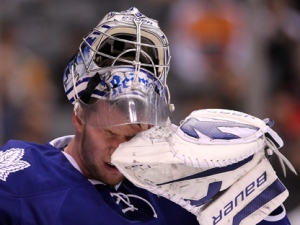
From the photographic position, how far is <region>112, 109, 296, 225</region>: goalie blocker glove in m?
2.07

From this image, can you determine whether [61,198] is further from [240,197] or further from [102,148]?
[240,197]

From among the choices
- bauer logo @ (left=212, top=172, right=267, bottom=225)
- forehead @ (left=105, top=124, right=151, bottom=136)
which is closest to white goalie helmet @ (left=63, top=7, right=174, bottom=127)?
forehead @ (left=105, top=124, right=151, bottom=136)

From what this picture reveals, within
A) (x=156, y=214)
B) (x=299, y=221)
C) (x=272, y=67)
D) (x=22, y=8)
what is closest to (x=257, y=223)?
(x=156, y=214)

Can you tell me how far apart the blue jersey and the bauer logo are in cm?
17

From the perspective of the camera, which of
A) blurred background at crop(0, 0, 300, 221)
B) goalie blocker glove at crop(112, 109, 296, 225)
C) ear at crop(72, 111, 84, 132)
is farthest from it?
blurred background at crop(0, 0, 300, 221)

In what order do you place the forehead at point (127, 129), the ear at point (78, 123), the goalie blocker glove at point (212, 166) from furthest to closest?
1. the ear at point (78, 123)
2. the forehead at point (127, 129)
3. the goalie blocker glove at point (212, 166)

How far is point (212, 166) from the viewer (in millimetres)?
2066

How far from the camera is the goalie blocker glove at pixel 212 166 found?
2.07m

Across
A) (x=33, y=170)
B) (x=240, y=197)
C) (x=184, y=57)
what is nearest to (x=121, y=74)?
(x=33, y=170)

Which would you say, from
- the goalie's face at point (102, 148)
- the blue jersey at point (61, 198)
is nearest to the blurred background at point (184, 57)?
the blue jersey at point (61, 198)

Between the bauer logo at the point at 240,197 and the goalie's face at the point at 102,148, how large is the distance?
311 mm

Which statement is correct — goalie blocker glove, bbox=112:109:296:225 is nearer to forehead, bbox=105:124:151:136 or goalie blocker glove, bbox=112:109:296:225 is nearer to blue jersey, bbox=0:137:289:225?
forehead, bbox=105:124:151:136

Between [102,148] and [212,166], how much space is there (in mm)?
335

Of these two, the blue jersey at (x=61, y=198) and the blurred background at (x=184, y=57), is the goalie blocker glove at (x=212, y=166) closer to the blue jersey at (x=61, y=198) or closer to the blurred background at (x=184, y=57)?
the blue jersey at (x=61, y=198)
